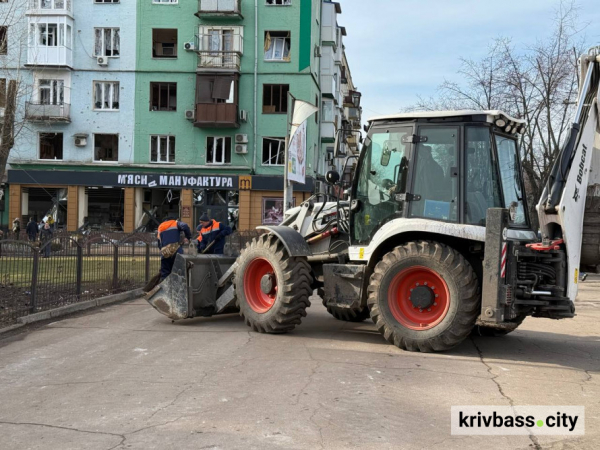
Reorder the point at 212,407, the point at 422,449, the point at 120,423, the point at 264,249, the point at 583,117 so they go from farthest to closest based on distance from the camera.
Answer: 1. the point at 264,249
2. the point at 583,117
3. the point at 212,407
4. the point at 120,423
5. the point at 422,449

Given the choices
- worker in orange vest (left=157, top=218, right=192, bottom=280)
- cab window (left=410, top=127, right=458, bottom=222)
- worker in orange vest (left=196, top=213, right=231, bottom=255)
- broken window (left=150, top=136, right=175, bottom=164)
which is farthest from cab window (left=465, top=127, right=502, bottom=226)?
broken window (left=150, top=136, right=175, bottom=164)

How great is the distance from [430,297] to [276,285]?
2361mm

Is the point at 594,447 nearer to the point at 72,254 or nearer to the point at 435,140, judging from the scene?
the point at 435,140

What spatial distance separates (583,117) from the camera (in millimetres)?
8055

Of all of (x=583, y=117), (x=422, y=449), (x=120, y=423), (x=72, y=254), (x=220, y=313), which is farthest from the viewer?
(x=72, y=254)

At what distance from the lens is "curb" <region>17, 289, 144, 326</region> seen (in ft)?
34.3

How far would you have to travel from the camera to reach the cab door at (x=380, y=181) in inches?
336

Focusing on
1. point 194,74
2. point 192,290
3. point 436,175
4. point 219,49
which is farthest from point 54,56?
point 436,175

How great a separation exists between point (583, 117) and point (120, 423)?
6.21 metres

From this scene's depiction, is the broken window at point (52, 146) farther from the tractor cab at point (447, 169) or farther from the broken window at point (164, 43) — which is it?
the tractor cab at point (447, 169)

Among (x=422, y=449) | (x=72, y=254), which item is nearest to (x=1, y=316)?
(x=72, y=254)

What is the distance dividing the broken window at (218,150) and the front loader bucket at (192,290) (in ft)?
97.7

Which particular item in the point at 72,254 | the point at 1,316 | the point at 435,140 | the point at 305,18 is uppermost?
the point at 305,18

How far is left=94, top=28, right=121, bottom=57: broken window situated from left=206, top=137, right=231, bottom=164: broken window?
7873 millimetres
